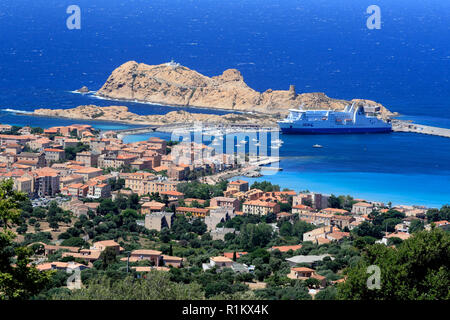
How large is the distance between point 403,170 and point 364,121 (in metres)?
15.2

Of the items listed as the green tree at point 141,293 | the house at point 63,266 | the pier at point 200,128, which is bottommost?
the house at point 63,266

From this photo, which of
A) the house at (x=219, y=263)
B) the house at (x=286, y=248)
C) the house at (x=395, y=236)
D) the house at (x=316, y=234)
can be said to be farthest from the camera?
the house at (x=316, y=234)

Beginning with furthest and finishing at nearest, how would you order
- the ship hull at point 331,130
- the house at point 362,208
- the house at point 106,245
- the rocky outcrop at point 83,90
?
the rocky outcrop at point 83,90 → the ship hull at point 331,130 → the house at point 362,208 → the house at point 106,245

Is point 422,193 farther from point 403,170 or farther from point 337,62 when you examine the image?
point 337,62

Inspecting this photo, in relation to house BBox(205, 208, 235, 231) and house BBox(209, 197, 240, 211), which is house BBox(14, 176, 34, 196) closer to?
house BBox(209, 197, 240, 211)

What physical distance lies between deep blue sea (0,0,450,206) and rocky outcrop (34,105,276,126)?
1606 mm

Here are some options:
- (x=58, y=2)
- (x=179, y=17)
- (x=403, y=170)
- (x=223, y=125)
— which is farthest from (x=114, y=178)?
(x=58, y=2)

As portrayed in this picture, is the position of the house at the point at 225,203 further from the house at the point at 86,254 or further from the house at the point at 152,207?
the house at the point at 86,254

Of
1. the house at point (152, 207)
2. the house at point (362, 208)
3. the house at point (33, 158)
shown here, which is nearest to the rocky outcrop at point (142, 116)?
the house at point (33, 158)

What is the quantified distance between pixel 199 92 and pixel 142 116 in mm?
7962

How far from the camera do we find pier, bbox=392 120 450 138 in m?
48.5

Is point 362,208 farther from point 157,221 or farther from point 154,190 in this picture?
point 154,190

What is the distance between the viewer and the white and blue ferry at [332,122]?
50.1 metres

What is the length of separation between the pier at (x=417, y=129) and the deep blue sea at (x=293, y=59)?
931mm
